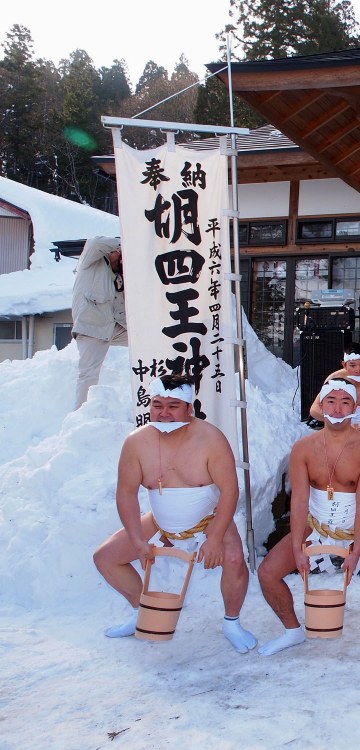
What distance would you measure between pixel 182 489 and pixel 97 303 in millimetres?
2874

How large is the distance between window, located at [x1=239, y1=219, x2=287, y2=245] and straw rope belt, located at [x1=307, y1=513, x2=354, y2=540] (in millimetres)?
5884

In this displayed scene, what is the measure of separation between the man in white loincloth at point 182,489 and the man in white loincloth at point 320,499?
0.62ft

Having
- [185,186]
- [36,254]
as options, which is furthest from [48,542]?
[36,254]

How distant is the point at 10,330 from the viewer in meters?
16.8

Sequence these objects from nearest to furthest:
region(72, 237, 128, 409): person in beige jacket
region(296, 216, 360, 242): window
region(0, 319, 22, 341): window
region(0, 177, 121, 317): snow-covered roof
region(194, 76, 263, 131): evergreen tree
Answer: region(72, 237, 128, 409): person in beige jacket
region(296, 216, 360, 242): window
region(0, 177, 121, 317): snow-covered roof
region(0, 319, 22, 341): window
region(194, 76, 263, 131): evergreen tree

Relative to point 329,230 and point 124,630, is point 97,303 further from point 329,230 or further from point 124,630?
point 329,230

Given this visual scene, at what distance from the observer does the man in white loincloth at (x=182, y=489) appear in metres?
3.73

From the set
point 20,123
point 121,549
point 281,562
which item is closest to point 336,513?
point 281,562

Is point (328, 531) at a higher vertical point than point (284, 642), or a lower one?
higher

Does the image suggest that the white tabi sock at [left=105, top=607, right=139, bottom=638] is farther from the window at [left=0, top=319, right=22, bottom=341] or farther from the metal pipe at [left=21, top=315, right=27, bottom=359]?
the window at [left=0, top=319, right=22, bottom=341]

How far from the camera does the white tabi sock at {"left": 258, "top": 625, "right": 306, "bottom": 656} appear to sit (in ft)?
11.9

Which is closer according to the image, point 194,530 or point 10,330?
point 194,530

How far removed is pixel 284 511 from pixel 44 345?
11.4m

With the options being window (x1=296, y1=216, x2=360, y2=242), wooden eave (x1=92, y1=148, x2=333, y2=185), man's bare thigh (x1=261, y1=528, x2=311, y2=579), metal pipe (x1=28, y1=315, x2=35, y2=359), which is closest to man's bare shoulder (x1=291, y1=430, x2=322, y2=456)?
man's bare thigh (x1=261, y1=528, x2=311, y2=579)
